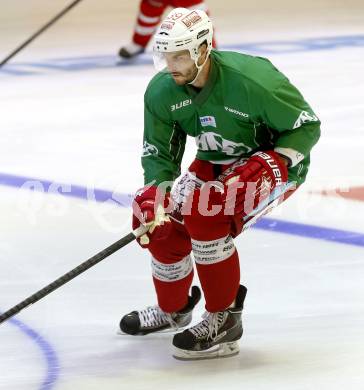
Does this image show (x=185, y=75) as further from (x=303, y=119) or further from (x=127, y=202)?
(x=127, y=202)

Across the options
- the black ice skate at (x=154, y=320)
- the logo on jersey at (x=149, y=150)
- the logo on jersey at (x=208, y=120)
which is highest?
the logo on jersey at (x=208, y=120)

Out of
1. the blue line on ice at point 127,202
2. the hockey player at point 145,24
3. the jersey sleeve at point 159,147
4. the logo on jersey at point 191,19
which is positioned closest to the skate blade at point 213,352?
the jersey sleeve at point 159,147

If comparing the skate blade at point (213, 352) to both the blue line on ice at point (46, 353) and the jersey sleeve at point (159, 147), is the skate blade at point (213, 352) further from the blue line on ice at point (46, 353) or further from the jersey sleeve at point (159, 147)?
the jersey sleeve at point (159, 147)

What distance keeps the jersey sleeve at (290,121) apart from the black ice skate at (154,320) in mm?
520

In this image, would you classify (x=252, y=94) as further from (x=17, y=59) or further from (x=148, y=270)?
(x=17, y=59)

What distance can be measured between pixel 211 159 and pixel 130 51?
412cm

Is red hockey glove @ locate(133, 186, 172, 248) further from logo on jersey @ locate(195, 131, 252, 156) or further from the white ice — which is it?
the white ice

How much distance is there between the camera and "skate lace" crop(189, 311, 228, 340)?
106 inches

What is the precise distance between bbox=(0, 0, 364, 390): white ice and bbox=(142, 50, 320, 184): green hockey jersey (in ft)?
1.44

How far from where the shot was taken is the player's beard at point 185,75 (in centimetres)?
257

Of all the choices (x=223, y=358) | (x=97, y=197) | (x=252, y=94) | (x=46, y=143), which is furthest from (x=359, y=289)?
(x=46, y=143)

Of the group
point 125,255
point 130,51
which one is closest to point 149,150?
point 125,255

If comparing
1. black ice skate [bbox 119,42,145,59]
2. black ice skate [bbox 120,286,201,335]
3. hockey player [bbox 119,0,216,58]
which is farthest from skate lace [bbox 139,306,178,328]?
black ice skate [bbox 119,42,145,59]

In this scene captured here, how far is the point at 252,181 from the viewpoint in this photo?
255 centimetres
